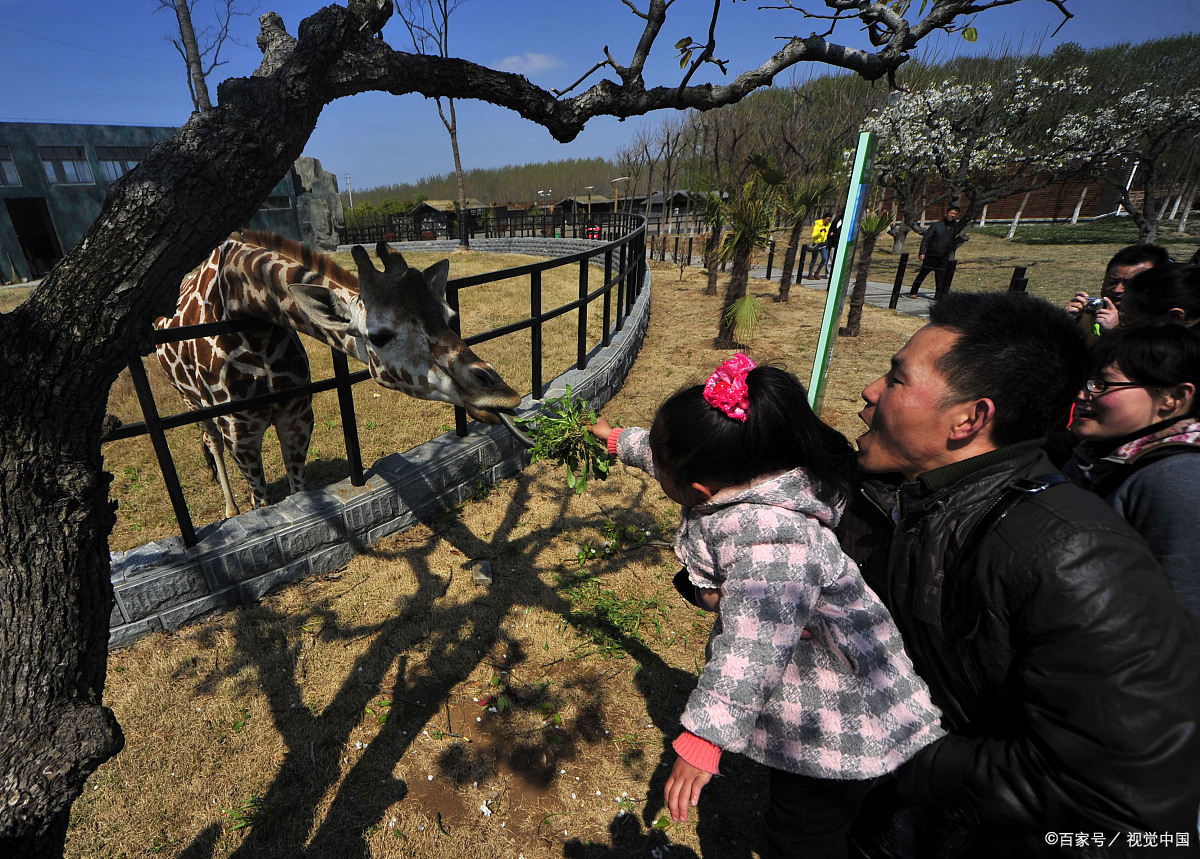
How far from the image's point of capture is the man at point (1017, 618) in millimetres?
979

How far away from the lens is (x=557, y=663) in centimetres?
287

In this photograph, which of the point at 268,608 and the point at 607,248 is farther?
the point at 607,248

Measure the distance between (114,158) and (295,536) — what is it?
29268 millimetres

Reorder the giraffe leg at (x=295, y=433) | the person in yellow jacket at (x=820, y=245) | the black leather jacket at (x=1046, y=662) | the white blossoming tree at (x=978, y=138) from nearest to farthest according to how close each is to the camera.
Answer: the black leather jacket at (x=1046, y=662)
the giraffe leg at (x=295, y=433)
the person in yellow jacket at (x=820, y=245)
the white blossoming tree at (x=978, y=138)

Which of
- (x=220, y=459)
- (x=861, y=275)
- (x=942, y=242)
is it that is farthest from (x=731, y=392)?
(x=942, y=242)

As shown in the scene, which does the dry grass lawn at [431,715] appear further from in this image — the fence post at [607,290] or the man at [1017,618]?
the fence post at [607,290]

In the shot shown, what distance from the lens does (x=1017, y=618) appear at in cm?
111

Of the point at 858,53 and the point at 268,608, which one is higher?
the point at 858,53

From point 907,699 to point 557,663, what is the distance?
1.84 meters

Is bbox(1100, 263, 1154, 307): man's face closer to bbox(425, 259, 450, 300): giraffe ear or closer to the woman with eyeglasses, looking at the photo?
the woman with eyeglasses

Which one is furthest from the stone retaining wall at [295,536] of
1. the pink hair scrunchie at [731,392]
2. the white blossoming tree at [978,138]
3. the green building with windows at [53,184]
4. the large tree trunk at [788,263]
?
the green building with windows at [53,184]

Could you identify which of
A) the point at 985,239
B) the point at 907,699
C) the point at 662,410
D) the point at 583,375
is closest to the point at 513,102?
the point at 662,410

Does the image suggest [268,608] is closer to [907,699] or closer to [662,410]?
[662,410]

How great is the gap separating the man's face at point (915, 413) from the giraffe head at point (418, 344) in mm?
1635
